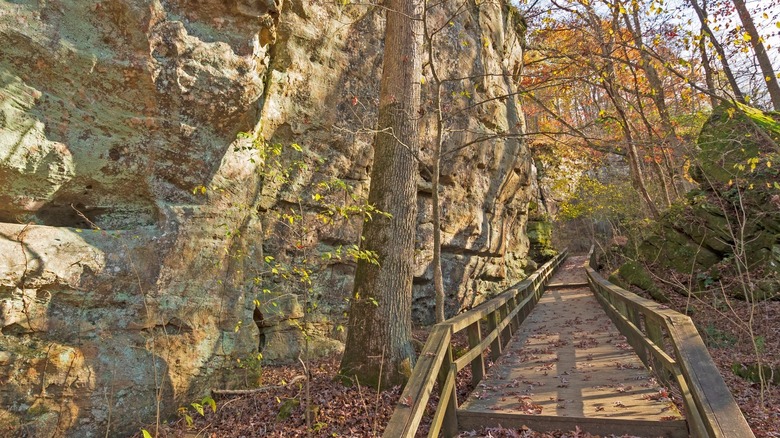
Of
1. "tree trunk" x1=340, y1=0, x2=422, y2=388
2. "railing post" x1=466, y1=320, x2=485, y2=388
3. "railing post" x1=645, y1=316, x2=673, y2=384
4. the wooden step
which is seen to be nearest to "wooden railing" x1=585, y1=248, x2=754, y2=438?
"railing post" x1=645, y1=316, x2=673, y2=384

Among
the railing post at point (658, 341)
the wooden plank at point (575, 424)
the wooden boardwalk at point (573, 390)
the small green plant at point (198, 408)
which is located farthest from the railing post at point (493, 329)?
the small green plant at point (198, 408)

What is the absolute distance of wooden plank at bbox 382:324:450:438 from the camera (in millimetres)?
2766

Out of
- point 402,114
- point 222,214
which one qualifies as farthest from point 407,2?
point 222,214

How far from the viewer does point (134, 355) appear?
5.19 metres

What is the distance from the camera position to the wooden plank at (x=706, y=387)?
104 inches

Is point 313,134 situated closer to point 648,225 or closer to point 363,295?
point 363,295

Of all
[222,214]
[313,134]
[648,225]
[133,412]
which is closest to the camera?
[133,412]

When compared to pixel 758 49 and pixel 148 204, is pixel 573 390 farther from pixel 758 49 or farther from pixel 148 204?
pixel 758 49

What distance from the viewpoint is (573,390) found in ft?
16.0

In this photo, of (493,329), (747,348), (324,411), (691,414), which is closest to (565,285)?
(747,348)

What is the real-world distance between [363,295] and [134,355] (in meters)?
2.87

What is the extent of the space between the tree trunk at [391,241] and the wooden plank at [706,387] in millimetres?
2987

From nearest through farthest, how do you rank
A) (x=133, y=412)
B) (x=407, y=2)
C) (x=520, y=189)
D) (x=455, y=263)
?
(x=133, y=412), (x=407, y=2), (x=455, y=263), (x=520, y=189)

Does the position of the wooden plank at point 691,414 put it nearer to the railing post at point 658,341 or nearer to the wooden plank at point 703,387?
the wooden plank at point 703,387
